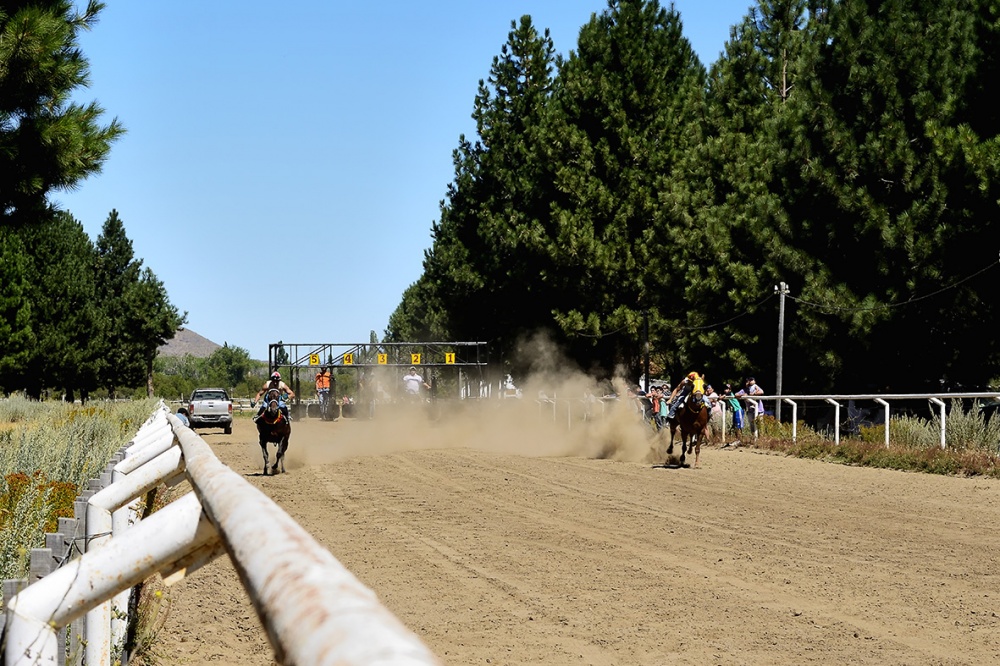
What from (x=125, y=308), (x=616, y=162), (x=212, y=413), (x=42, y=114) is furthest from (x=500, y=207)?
(x=42, y=114)

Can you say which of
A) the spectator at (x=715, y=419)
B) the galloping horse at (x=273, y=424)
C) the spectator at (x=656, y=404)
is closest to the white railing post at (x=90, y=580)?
the galloping horse at (x=273, y=424)

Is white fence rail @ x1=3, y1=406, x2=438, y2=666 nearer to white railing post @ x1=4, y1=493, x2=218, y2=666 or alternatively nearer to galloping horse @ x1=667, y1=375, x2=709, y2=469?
white railing post @ x1=4, y1=493, x2=218, y2=666

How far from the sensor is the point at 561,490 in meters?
17.7

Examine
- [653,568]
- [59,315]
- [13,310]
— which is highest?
[59,315]

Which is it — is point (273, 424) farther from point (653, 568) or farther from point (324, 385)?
point (324, 385)

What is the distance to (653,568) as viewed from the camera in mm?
10562

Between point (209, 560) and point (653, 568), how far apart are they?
7761mm

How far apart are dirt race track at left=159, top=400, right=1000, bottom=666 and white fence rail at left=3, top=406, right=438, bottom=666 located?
3020 millimetres

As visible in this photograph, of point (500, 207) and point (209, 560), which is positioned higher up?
point (500, 207)

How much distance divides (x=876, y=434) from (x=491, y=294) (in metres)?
31.3

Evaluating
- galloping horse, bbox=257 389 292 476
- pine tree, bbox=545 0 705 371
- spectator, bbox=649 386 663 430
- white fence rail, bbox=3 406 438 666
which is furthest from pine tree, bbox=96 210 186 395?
white fence rail, bbox=3 406 438 666

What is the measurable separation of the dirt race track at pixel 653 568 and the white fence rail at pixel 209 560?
3.02m

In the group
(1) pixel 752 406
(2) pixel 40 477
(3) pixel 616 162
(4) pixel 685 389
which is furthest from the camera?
(3) pixel 616 162

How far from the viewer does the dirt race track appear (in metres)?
7.91
